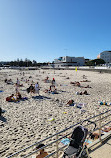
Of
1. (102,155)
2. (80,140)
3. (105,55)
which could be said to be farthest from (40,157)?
(105,55)

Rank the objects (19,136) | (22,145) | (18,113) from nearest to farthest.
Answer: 1. (22,145)
2. (19,136)
3. (18,113)

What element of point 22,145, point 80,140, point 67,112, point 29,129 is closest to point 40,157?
point 22,145

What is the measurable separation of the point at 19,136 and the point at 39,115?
2.28 metres

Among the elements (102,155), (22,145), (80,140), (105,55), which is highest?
(105,55)

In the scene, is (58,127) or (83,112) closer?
(58,127)

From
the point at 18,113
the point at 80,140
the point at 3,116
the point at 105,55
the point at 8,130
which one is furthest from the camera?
the point at 105,55

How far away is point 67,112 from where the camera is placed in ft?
26.3

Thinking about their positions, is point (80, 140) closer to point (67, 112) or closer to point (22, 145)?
point (22, 145)

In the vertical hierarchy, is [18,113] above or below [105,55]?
below

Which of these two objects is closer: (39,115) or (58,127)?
(58,127)

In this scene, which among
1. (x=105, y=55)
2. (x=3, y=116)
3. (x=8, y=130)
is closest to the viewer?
(x=8, y=130)

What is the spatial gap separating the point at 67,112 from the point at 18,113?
3.20 meters

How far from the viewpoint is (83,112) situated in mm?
8016

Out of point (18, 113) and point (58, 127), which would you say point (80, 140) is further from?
point (18, 113)
